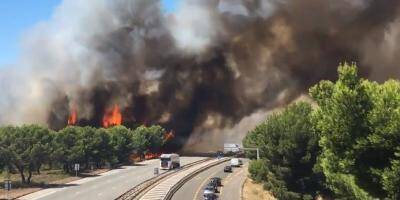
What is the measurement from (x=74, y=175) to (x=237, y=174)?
118 feet

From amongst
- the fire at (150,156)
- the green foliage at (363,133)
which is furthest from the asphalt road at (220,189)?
the fire at (150,156)

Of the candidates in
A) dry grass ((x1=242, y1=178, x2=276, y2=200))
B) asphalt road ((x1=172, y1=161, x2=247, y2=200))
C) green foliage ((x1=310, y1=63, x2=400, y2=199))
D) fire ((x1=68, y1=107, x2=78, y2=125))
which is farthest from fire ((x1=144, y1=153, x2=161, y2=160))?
green foliage ((x1=310, y1=63, x2=400, y2=199))

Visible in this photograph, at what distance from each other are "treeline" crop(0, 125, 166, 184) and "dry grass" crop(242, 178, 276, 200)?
37823 mm

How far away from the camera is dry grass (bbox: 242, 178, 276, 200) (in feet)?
289

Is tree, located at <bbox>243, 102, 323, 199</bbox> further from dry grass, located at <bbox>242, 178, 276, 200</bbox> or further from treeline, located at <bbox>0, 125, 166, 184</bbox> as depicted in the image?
treeline, located at <bbox>0, 125, 166, 184</bbox>

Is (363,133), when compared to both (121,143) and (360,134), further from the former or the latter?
(121,143)

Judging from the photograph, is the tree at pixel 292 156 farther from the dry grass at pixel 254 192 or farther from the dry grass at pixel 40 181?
the dry grass at pixel 40 181

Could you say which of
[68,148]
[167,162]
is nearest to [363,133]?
[68,148]

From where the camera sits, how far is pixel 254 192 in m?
93.1

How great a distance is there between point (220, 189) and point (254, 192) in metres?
6.00

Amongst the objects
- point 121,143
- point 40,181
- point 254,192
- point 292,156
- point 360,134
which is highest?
point 121,143

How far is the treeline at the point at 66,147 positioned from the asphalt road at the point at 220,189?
26918 millimetres

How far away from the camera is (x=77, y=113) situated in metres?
193

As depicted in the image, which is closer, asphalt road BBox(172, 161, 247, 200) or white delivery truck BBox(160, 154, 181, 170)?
asphalt road BBox(172, 161, 247, 200)
